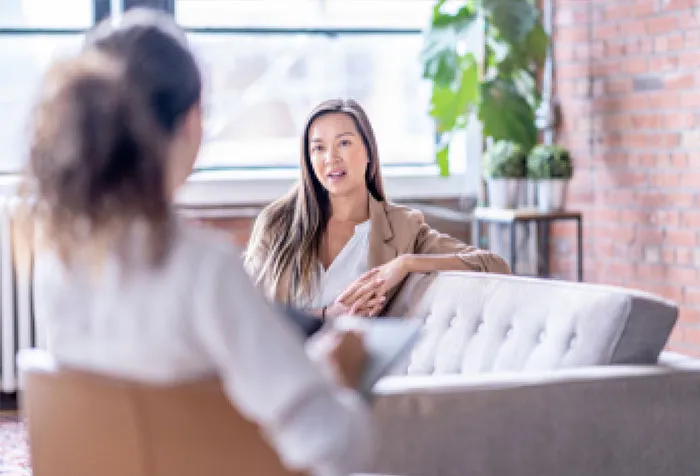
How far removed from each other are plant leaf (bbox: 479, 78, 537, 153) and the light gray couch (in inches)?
90.7

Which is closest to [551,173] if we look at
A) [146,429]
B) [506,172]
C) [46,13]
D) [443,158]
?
Result: [506,172]

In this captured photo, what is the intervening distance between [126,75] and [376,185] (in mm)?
2373

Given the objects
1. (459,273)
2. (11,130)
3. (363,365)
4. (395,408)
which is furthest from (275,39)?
(363,365)

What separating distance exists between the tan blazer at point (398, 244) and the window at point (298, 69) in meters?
1.90

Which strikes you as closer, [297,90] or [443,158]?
[443,158]

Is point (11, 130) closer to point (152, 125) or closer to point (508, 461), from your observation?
point (508, 461)

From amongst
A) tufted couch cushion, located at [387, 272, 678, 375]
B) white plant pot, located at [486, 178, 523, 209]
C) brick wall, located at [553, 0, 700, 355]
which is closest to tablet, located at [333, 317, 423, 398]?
tufted couch cushion, located at [387, 272, 678, 375]

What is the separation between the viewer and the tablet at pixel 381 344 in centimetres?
156

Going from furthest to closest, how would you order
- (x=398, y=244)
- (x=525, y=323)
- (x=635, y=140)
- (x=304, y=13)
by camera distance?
1. (x=304, y=13)
2. (x=635, y=140)
3. (x=398, y=244)
4. (x=525, y=323)

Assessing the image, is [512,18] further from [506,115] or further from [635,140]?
[635,140]

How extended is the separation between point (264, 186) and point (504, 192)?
3.43 feet

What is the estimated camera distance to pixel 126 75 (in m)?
1.33

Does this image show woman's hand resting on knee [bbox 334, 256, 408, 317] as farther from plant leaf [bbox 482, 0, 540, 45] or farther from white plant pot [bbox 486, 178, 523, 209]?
plant leaf [bbox 482, 0, 540, 45]

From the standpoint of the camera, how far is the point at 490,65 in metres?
5.41
